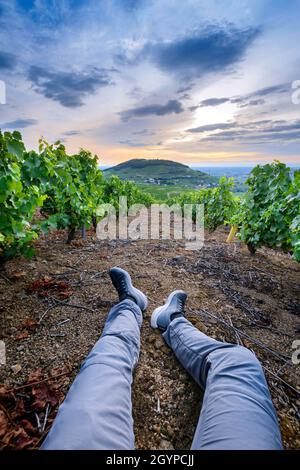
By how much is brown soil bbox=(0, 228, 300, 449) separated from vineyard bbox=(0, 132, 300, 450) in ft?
0.04

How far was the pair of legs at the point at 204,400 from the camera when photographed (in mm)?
1133

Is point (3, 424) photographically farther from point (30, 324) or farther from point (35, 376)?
point (30, 324)

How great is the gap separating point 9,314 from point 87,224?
3.38 metres

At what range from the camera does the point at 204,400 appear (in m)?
1.48

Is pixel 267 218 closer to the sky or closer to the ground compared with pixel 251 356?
closer to the sky

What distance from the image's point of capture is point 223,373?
153 centimetres

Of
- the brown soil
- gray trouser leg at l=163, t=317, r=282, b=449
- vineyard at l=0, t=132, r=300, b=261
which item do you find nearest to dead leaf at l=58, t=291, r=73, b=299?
the brown soil

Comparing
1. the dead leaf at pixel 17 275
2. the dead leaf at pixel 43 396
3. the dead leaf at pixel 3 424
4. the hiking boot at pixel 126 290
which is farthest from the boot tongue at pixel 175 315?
the dead leaf at pixel 17 275

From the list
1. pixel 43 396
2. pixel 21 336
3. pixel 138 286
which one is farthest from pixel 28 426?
pixel 138 286

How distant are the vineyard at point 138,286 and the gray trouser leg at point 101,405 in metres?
0.29

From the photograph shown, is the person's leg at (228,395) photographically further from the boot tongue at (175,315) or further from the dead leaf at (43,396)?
the dead leaf at (43,396)

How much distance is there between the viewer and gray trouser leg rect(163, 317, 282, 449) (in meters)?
1.16
